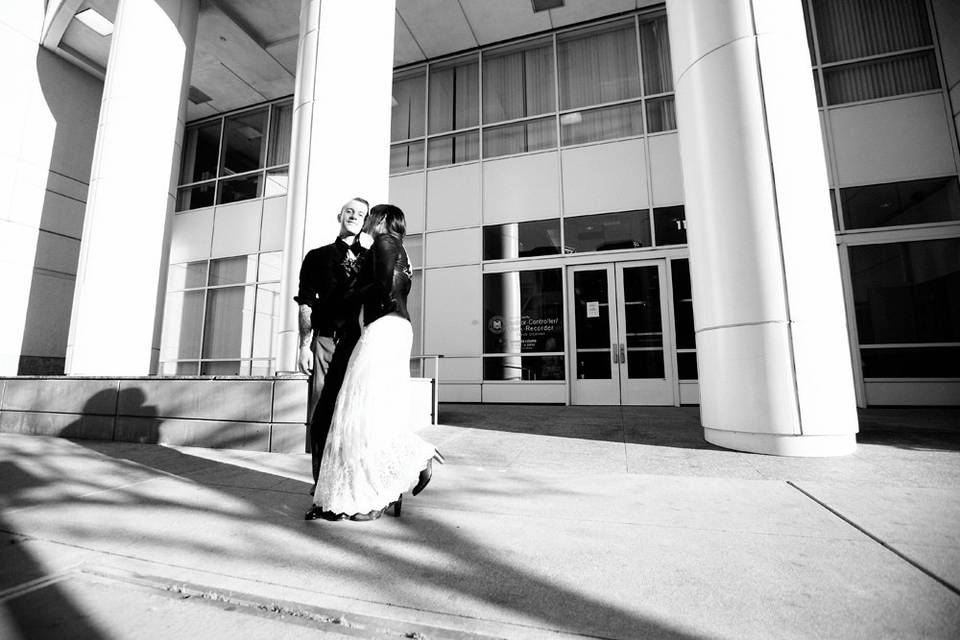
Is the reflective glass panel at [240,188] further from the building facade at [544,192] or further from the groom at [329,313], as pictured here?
the groom at [329,313]

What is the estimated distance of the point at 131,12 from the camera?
8.48 meters

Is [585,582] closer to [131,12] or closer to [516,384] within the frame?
[516,384]

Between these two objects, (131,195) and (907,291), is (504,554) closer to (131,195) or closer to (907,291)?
(131,195)

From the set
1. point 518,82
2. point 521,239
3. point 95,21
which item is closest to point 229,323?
point 95,21

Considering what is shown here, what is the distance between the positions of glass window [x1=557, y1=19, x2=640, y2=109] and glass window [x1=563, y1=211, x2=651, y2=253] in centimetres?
298

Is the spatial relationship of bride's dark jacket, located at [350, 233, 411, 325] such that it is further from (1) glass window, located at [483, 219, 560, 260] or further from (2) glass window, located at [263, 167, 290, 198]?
(2) glass window, located at [263, 167, 290, 198]

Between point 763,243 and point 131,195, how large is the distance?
32.2ft

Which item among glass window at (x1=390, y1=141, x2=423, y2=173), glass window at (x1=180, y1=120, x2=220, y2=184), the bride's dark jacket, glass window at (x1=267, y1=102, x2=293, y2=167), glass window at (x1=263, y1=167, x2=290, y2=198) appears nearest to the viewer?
the bride's dark jacket

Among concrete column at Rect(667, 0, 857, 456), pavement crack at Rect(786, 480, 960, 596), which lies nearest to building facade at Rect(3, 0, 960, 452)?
concrete column at Rect(667, 0, 857, 456)

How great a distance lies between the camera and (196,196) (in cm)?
1455

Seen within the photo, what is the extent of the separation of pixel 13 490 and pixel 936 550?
5443mm

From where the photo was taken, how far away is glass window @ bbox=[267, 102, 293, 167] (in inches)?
546

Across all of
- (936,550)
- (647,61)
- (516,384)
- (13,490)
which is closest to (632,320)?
(516,384)

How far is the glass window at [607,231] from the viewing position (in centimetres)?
994
